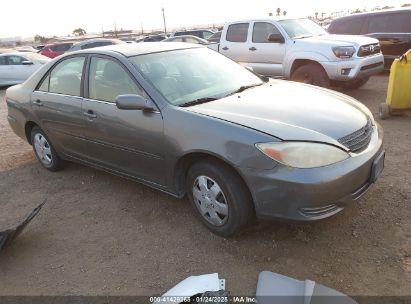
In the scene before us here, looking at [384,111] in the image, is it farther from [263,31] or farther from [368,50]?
[263,31]

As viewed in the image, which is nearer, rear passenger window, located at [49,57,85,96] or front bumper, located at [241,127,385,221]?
front bumper, located at [241,127,385,221]

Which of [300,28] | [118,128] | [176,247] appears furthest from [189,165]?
[300,28]

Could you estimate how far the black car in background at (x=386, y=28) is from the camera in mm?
9508

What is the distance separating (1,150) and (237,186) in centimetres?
501

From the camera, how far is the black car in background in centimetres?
951

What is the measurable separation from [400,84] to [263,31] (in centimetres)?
362

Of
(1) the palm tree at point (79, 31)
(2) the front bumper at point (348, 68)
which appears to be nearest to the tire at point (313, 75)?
(2) the front bumper at point (348, 68)

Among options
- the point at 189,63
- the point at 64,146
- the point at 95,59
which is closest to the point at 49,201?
the point at 64,146

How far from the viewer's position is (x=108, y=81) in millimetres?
4066

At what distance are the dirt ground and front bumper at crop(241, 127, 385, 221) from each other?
1.26 ft

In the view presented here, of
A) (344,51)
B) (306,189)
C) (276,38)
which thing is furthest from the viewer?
(276,38)

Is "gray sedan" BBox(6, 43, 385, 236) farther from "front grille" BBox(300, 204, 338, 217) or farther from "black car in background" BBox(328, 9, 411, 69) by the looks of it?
"black car in background" BBox(328, 9, 411, 69)

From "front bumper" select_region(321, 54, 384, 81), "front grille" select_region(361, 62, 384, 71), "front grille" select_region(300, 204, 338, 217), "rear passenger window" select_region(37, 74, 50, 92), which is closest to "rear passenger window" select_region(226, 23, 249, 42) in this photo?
"front bumper" select_region(321, 54, 384, 81)

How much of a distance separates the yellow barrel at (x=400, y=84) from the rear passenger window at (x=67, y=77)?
446 centimetres
